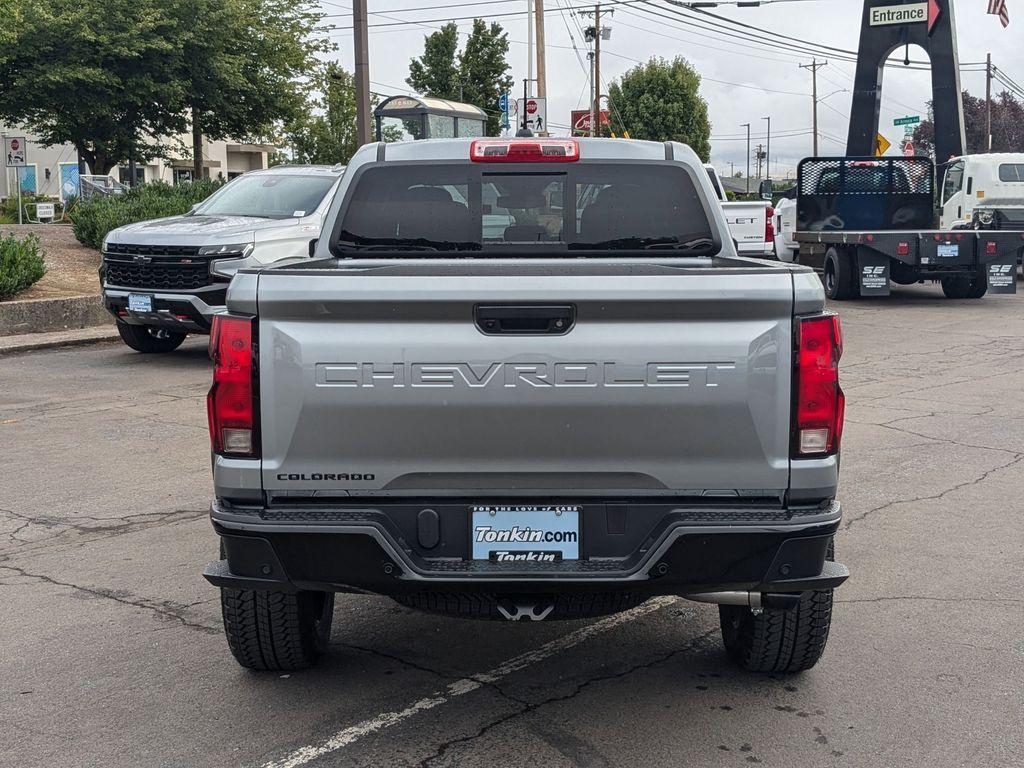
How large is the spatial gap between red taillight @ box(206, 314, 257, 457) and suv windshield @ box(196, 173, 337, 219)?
9.85 m

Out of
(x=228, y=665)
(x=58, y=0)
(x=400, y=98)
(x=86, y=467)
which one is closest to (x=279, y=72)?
(x=400, y=98)

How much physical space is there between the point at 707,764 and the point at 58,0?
25525 millimetres

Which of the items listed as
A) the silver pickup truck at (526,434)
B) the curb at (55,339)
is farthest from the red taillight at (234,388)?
the curb at (55,339)

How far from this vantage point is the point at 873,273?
19.9 metres

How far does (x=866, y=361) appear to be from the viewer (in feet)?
44.8

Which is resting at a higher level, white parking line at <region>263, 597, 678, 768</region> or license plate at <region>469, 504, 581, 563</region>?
license plate at <region>469, 504, 581, 563</region>

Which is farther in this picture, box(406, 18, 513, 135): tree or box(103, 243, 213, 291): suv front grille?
box(406, 18, 513, 135): tree

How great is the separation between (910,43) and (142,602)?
90.4 ft

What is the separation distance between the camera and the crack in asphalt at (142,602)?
4.97 metres

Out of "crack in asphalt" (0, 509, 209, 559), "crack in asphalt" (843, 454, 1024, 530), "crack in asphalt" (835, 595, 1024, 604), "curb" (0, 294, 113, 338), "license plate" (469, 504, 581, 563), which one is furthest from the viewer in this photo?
"curb" (0, 294, 113, 338)

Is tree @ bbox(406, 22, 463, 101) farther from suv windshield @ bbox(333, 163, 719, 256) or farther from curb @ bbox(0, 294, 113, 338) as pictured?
suv windshield @ bbox(333, 163, 719, 256)

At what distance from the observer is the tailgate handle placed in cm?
355

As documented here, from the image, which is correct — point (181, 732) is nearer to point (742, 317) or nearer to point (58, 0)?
point (742, 317)

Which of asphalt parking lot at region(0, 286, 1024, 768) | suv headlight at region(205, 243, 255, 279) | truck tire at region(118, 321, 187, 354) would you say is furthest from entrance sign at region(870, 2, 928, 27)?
asphalt parking lot at region(0, 286, 1024, 768)
